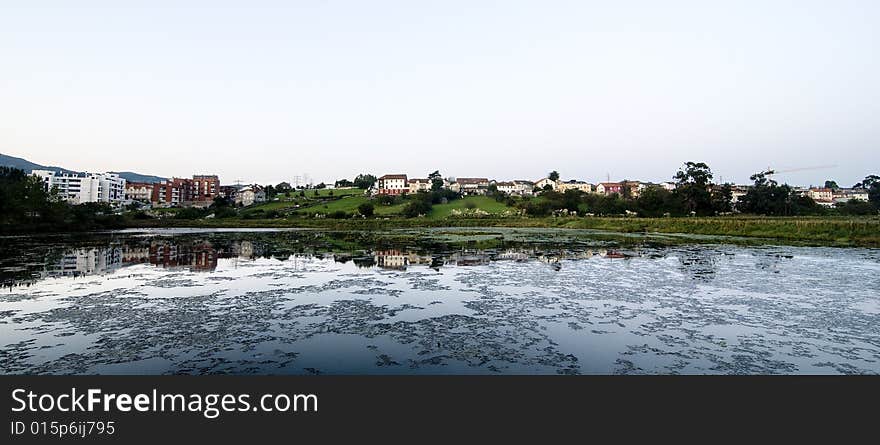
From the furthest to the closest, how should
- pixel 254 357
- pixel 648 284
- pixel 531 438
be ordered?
pixel 648 284 < pixel 254 357 < pixel 531 438

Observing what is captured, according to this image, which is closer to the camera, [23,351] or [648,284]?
[23,351]

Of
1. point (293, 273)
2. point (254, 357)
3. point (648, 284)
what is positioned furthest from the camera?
point (293, 273)

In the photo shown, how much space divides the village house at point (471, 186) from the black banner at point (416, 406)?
452ft

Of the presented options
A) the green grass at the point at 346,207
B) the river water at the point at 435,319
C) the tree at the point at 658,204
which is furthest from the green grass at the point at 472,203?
the river water at the point at 435,319

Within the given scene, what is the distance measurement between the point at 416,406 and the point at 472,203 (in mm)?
101743

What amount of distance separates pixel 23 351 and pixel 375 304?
7491 mm

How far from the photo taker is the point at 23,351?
332 inches

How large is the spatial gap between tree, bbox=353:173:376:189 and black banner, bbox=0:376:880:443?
163 m

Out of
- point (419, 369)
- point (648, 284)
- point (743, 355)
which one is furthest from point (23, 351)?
point (648, 284)

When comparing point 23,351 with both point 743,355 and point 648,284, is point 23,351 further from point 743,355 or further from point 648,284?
point 648,284

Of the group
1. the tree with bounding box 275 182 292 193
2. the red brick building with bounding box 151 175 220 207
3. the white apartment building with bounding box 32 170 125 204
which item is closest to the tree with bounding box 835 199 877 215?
the tree with bounding box 275 182 292 193

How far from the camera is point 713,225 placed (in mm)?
52875

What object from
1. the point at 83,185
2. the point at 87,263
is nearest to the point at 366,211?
the point at 87,263

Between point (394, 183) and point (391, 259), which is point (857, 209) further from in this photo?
point (394, 183)
